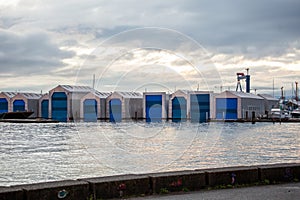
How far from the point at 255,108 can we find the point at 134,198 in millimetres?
82731

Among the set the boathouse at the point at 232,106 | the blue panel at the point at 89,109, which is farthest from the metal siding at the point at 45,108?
the boathouse at the point at 232,106

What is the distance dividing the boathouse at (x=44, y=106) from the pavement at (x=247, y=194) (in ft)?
263

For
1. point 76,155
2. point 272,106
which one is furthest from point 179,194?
point 272,106

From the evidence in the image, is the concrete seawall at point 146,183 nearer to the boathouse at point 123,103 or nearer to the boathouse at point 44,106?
the boathouse at point 123,103

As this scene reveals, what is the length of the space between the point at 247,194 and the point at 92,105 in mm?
74998

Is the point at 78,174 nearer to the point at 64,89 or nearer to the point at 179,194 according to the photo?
the point at 179,194

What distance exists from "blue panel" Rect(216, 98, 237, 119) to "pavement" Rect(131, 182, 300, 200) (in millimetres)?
66486

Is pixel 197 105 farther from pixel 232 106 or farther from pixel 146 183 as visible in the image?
pixel 232 106

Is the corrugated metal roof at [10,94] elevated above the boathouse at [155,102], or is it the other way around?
the corrugated metal roof at [10,94]

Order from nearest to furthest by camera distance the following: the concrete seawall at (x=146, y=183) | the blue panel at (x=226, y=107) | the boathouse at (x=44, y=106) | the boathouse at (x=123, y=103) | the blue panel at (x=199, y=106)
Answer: the concrete seawall at (x=146, y=183) < the blue panel at (x=199, y=106) < the boathouse at (x=123, y=103) < the blue panel at (x=226, y=107) < the boathouse at (x=44, y=106)

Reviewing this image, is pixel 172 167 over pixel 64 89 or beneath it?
beneath

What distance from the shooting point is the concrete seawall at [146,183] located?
7751mm

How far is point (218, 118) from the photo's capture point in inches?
2968

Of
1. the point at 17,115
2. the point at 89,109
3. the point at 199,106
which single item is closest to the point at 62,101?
the point at 89,109
